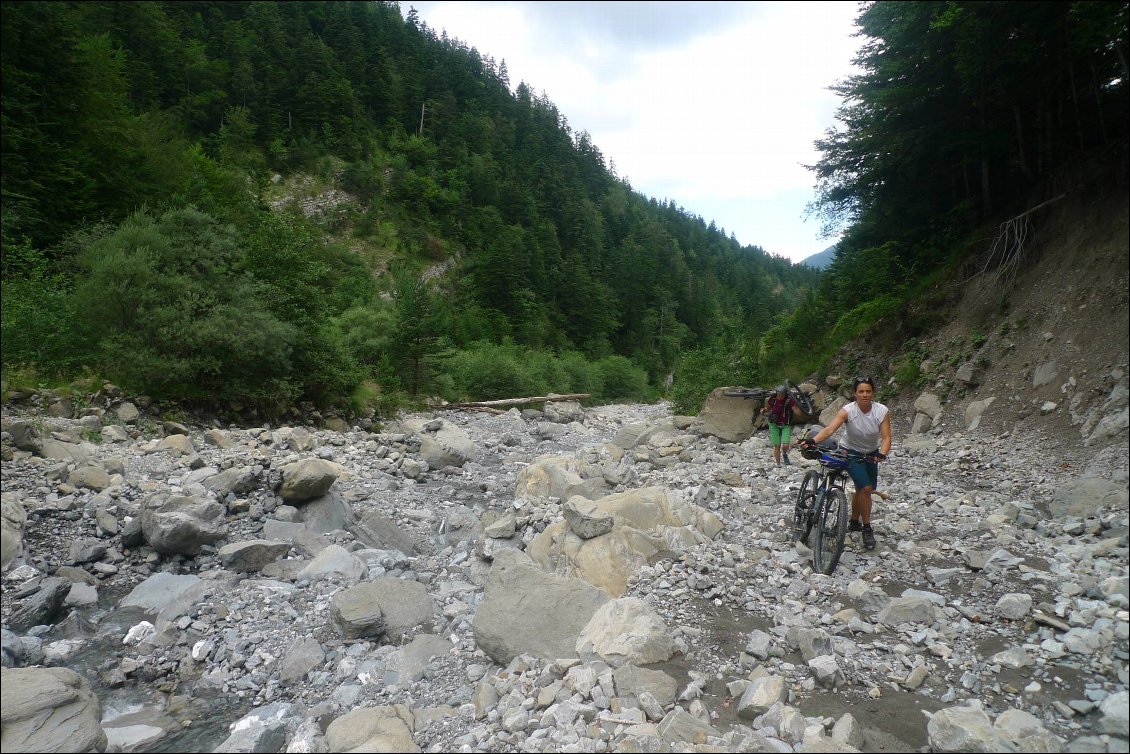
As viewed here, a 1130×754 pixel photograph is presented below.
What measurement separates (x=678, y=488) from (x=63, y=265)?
57.3ft

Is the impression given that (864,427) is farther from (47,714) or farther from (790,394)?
(47,714)

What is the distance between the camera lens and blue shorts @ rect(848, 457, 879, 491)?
5664mm

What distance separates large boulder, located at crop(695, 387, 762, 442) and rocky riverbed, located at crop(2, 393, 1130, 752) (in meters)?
4.46

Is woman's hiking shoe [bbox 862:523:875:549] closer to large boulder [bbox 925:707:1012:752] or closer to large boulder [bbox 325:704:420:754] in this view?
large boulder [bbox 925:707:1012:752]

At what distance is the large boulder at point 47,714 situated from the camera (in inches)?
150

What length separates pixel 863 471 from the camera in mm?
5680

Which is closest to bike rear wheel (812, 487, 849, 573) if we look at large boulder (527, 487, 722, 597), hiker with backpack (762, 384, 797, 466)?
large boulder (527, 487, 722, 597)

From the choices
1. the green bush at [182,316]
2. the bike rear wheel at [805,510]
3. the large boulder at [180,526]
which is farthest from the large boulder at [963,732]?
the green bush at [182,316]

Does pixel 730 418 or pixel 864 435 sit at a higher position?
pixel 864 435

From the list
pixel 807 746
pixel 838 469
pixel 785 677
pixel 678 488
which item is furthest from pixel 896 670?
pixel 678 488

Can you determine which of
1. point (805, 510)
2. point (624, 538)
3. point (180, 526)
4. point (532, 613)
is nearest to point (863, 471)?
point (805, 510)

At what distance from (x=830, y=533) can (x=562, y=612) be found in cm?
295

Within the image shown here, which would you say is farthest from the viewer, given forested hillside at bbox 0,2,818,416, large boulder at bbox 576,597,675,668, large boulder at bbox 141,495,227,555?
forested hillside at bbox 0,2,818,416

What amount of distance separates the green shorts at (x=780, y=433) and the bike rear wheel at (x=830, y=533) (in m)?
4.66
